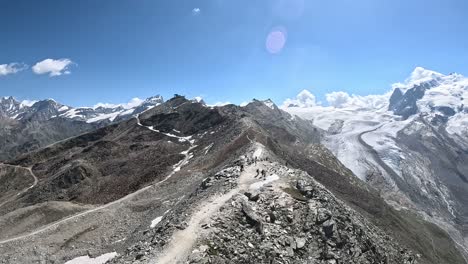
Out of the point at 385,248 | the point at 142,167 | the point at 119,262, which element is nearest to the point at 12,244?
the point at 119,262

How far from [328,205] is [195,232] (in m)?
18.2

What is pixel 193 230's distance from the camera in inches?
1468

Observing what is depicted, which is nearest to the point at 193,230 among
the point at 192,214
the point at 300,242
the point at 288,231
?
the point at 192,214

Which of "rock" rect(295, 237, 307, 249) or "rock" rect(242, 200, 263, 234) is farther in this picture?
"rock" rect(295, 237, 307, 249)

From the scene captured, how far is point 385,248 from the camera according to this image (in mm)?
52906

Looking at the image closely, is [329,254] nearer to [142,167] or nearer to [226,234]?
[226,234]

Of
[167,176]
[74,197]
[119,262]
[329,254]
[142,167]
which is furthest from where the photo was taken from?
[142,167]

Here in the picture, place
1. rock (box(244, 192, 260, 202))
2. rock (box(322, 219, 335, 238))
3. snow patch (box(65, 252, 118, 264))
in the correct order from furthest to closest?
snow patch (box(65, 252, 118, 264)) → rock (box(244, 192, 260, 202)) → rock (box(322, 219, 335, 238))

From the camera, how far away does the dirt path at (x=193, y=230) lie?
33469mm

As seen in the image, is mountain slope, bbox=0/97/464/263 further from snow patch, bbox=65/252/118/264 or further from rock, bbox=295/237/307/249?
snow patch, bbox=65/252/118/264

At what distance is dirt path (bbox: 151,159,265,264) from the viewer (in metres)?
33.5

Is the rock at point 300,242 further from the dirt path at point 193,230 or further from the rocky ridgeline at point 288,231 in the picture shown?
the dirt path at point 193,230

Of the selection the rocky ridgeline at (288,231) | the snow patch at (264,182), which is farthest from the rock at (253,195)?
the snow patch at (264,182)

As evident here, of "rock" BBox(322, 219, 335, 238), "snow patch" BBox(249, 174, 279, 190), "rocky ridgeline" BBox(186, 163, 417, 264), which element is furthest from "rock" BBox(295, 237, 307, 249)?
"snow patch" BBox(249, 174, 279, 190)
